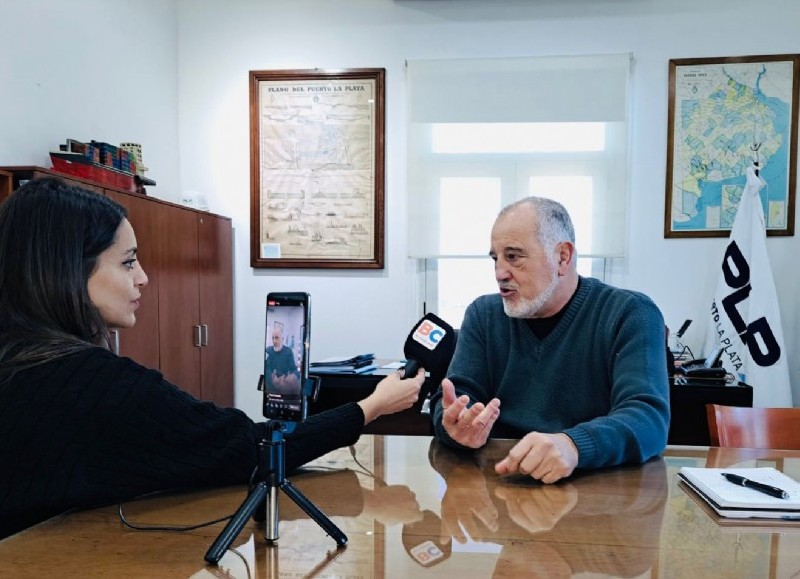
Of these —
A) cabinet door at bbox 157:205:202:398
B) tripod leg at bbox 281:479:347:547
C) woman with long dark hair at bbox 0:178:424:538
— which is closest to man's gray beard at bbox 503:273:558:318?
woman with long dark hair at bbox 0:178:424:538

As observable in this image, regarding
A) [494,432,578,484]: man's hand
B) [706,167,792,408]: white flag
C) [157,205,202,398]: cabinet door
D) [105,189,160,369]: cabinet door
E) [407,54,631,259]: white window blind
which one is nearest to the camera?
[494,432,578,484]: man's hand

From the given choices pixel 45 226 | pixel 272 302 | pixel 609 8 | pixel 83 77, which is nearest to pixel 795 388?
pixel 609 8

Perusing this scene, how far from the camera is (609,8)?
3514mm

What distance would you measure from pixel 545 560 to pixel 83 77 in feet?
9.99

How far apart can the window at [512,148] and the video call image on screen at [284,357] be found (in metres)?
2.84

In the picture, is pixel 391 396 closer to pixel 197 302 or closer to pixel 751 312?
pixel 197 302

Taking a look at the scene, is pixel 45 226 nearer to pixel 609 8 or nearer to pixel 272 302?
pixel 272 302

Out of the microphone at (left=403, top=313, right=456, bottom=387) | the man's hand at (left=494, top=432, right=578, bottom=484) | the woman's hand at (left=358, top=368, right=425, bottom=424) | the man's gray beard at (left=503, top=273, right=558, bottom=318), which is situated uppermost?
the man's gray beard at (left=503, top=273, right=558, bottom=318)

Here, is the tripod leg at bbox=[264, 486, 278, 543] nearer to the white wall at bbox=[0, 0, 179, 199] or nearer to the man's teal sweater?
the man's teal sweater

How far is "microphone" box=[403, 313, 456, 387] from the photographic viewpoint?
4.48 ft

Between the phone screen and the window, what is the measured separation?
9.33 feet

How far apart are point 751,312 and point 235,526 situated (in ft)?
10.5

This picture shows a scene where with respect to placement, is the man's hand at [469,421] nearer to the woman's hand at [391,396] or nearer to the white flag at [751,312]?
the woman's hand at [391,396]

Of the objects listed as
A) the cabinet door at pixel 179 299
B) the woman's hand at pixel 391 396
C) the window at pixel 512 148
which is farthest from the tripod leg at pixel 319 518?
the window at pixel 512 148
